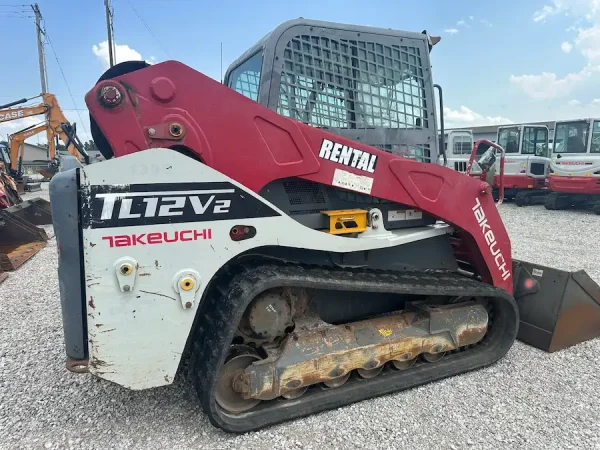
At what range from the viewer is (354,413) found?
2.82 metres

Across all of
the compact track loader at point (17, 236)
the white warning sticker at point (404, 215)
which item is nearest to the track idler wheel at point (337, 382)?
the white warning sticker at point (404, 215)

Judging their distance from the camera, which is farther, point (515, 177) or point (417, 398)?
point (515, 177)

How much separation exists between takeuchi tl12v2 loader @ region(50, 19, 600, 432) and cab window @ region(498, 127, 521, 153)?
12289 millimetres

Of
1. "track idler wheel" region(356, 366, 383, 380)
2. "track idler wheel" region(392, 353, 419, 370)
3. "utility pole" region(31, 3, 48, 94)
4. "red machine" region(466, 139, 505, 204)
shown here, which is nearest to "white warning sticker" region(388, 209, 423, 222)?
"red machine" region(466, 139, 505, 204)

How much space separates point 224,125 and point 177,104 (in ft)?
0.93

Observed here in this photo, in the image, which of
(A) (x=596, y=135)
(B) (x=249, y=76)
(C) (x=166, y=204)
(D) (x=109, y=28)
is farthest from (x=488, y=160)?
(D) (x=109, y=28)

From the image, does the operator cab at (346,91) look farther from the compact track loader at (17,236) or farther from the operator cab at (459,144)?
the operator cab at (459,144)

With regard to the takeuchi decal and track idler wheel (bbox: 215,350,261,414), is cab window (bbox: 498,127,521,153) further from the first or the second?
Answer: the takeuchi decal

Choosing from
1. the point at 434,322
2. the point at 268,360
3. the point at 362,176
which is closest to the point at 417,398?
the point at 434,322

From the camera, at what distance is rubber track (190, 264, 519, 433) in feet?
8.21

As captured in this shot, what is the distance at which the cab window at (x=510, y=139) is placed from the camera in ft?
47.9

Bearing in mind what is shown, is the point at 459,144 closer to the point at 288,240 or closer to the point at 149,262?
the point at 288,240

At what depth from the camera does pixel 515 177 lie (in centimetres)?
1412

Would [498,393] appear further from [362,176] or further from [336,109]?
[336,109]
